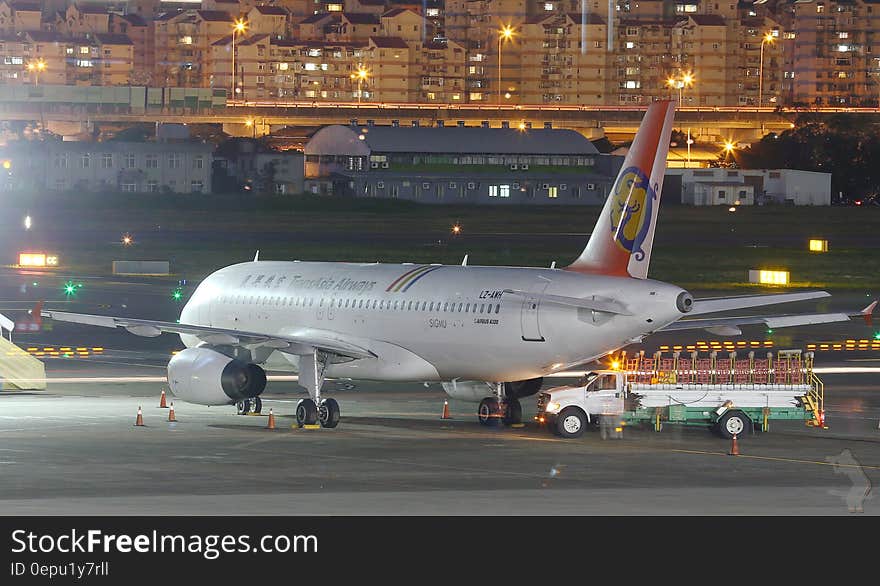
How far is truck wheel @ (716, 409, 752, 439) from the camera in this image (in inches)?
1687

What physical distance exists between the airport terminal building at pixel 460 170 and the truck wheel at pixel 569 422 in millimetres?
143174

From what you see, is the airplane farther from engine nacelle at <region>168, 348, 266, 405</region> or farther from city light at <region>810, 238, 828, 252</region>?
city light at <region>810, 238, 828, 252</region>

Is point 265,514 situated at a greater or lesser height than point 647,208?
lesser

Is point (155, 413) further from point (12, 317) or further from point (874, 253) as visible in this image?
point (874, 253)

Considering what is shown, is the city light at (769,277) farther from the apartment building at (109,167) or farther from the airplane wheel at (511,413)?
the apartment building at (109,167)

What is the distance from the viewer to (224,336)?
4516 cm

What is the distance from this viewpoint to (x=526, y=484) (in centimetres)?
3500

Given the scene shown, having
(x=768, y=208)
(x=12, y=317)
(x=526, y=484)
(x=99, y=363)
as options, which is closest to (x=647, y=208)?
(x=526, y=484)

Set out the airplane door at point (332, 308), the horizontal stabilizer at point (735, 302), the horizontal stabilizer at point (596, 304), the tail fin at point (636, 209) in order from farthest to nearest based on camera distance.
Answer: the airplane door at point (332, 308)
the tail fin at point (636, 209)
the horizontal stabilizer at point (735, 302)
the horizontal stabilizer at point (596, 304)

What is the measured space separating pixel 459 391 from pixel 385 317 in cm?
291

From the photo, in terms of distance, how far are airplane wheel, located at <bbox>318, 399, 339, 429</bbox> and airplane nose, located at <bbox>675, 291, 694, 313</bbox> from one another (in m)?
9.22

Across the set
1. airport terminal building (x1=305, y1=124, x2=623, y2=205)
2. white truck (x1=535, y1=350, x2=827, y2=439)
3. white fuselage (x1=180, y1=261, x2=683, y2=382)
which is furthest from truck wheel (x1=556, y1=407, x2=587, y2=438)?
airport terminal building (x1=305, y1=124, x2=623, y2=205)

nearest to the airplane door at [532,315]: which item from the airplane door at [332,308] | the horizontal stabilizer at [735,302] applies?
the horizontal stabilizer at [735,302]

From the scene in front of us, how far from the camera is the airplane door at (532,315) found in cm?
4300
